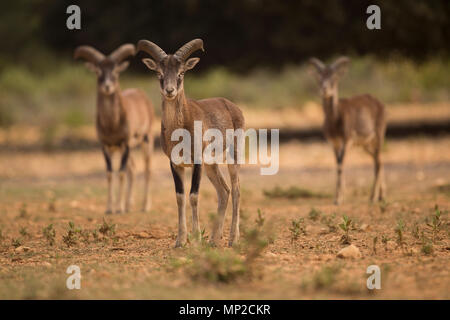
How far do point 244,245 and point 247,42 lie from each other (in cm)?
1623

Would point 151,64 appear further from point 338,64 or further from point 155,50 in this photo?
point 338,64

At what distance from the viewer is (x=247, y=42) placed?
2372cm

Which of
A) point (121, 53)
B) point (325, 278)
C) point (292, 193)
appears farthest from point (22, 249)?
point (292, 193)

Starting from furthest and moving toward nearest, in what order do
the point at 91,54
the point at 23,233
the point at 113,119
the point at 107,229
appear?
the point at 91,54
the point at 113,119
the point at 23,233
the point at 107,229

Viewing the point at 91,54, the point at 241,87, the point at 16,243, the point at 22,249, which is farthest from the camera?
the point at 241,87

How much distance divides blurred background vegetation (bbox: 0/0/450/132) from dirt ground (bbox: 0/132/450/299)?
6015 mm

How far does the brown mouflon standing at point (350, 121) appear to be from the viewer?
13836 mm

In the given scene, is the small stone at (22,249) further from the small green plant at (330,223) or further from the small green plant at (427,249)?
the small green plant at (427,249)

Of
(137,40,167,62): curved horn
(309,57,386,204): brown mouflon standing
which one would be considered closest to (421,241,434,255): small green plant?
(137,40,167,62): curved horn

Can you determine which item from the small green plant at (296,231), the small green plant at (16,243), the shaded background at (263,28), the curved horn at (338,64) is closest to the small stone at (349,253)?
the small green plant at (296,231)

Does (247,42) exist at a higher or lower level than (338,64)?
higher

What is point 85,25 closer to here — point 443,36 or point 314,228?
point 443,36

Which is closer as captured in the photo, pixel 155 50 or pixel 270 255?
pixel 270 255

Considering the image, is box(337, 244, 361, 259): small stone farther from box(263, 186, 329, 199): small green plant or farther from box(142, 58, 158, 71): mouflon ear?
box(263, 186, 329, 199): small green plant
